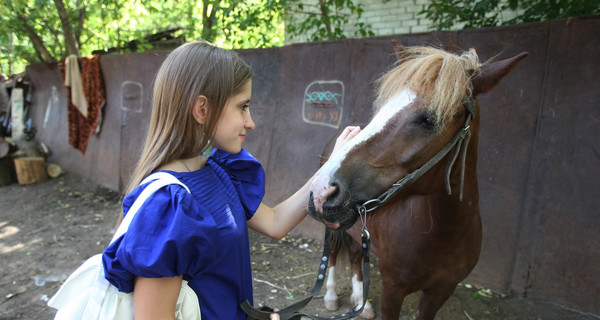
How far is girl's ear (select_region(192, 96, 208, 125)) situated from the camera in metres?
1.05

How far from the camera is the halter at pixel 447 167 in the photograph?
51.8 inches

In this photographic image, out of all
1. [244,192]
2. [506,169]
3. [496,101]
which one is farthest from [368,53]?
[244,192]

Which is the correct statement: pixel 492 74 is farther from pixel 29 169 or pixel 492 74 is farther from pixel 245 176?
pixel 29 169

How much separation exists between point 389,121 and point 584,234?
7.57 ft

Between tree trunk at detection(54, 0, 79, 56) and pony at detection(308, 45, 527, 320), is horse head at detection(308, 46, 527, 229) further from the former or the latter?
tree trunk at detection(54, 0, 79, 56)

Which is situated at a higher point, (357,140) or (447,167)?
(357,140)

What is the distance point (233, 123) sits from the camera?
1136 mm

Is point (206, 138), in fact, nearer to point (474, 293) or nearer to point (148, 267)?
point (148, 267)

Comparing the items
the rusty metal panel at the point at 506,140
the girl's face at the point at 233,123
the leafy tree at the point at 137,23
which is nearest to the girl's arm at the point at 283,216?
the girl's face at the point at 233,123

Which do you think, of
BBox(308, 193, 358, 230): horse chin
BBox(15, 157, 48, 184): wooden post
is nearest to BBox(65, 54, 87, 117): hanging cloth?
BBox(15, 157, 48, 184): wooden post

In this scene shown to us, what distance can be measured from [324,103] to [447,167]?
103 inches

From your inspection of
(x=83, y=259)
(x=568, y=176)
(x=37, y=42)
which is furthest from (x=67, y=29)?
(x=568, y=176)

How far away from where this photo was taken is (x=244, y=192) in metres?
1.40

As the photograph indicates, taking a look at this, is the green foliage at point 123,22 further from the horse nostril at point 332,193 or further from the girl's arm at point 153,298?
the girl's arm at point 153,298
